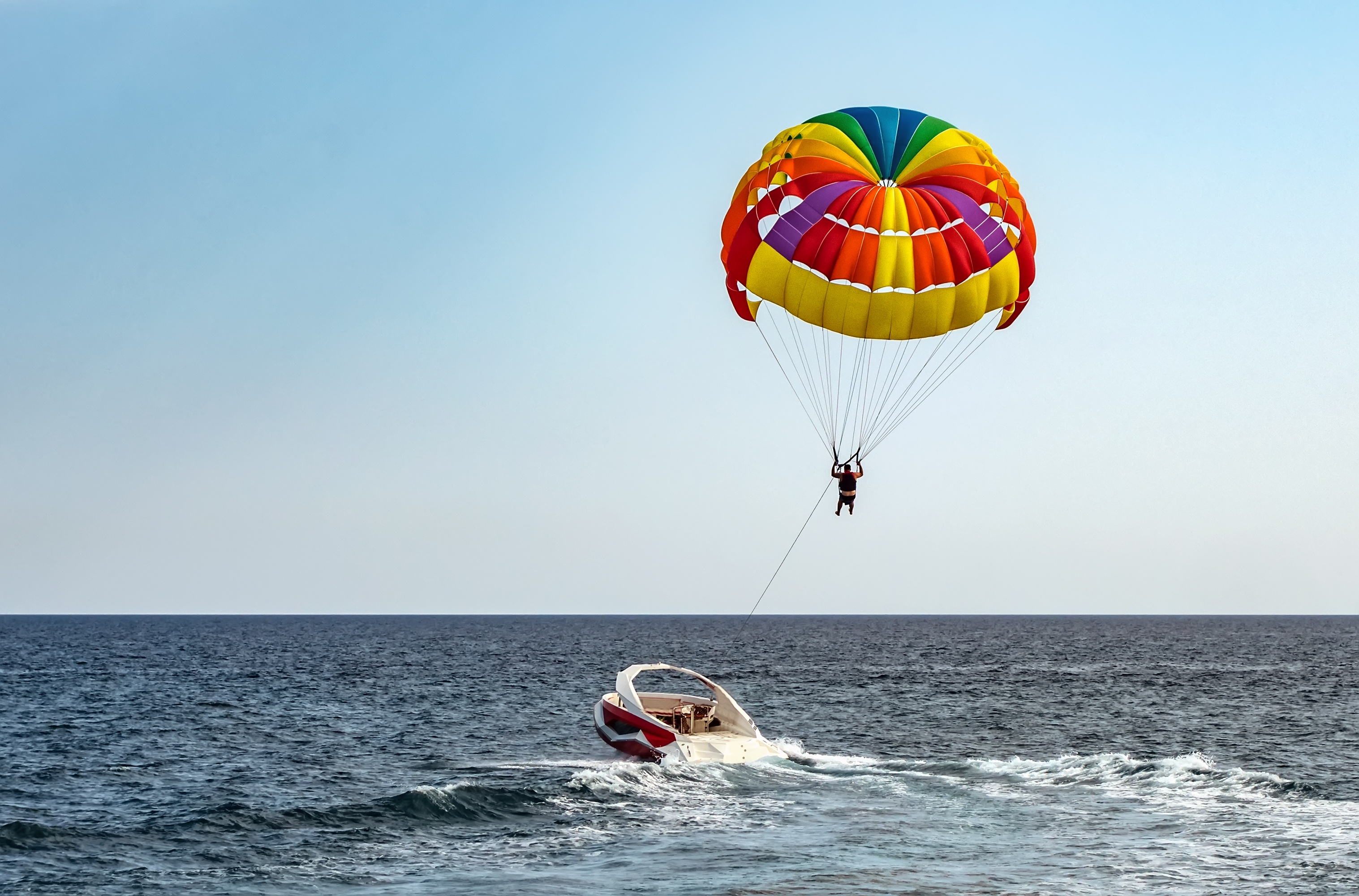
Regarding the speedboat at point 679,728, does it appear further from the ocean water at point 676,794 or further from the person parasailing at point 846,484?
the person parasailing at point 846,484

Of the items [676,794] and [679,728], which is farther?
[679,728]

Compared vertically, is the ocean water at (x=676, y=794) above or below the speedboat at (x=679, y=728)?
below

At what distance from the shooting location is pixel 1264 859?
20406 millimetres

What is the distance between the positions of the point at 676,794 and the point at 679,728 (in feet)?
16.2

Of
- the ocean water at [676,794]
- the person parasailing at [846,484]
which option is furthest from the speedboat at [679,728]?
the person parasailing at [846,484]

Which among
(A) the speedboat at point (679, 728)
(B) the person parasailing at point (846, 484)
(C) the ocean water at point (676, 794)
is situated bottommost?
(C) the ocean water at point (676, 794)

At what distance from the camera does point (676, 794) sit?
1038 inches

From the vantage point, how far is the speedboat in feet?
96.0

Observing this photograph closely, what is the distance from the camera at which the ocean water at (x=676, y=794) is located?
1992 cm

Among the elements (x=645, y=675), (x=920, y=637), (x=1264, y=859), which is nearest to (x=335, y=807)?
(x=1264, y=859)

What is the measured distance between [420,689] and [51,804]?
32378 mm

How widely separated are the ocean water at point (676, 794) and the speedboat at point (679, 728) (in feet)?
1.93

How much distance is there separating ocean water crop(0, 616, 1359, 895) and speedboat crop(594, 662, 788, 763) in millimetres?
587

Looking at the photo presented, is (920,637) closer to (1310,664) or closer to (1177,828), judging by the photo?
(1310,664)
